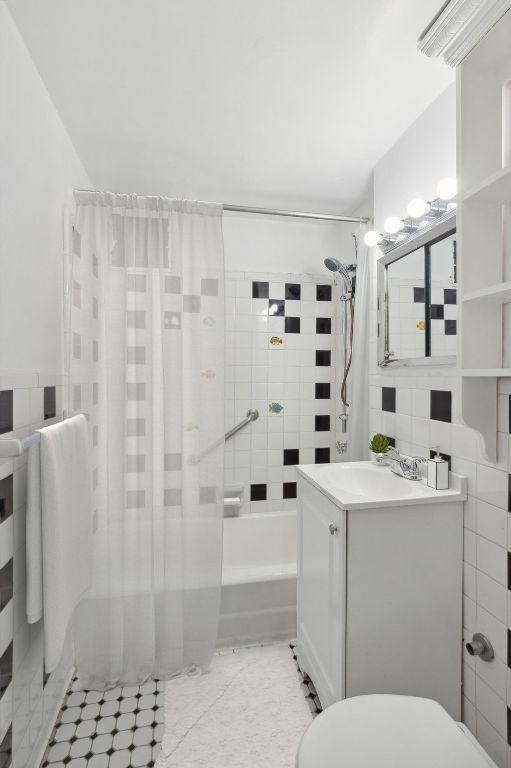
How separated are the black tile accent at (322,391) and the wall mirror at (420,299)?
844mm

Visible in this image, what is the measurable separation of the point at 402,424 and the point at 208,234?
123 cm

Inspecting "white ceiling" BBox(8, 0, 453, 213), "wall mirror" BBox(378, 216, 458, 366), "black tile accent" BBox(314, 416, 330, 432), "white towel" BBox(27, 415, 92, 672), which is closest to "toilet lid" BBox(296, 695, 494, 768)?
"white towel" BBox(27, 415, 92, 672)

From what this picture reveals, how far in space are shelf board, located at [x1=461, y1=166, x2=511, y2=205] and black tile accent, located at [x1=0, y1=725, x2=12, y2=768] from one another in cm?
197

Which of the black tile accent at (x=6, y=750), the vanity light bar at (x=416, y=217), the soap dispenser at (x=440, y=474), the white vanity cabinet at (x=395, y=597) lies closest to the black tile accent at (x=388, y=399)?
the soap dispenser at (x=440, y=474)

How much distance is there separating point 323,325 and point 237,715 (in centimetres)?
218

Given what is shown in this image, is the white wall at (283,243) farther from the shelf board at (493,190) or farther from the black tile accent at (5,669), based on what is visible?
the black tile accent at (5,669)

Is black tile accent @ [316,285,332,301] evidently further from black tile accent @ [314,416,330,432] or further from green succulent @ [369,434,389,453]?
green succulent @ [369,434,389,453]

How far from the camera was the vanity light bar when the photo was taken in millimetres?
1407

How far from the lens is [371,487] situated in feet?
5.65

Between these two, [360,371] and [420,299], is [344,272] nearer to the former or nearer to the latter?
[360,371]

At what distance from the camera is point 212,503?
179 centimetres

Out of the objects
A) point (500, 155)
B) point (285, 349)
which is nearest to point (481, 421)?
point (500, 155)

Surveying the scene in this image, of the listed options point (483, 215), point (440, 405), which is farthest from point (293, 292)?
point (483, 215)

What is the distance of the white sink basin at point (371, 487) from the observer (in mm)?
1328
